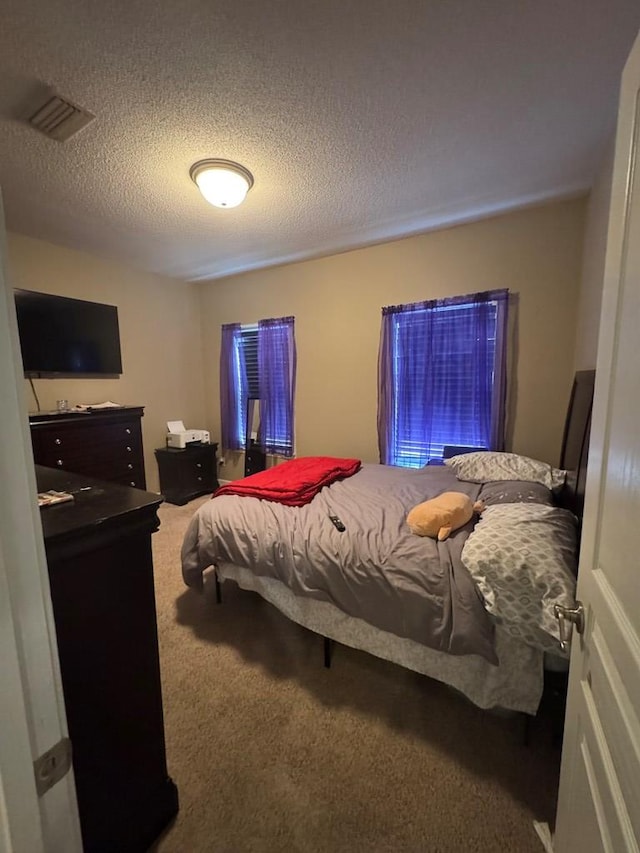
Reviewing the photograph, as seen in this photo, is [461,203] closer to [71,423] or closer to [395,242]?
[395,242]

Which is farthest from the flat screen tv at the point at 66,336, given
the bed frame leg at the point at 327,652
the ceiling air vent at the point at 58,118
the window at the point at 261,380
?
the bed frame leg at the point at 327,652

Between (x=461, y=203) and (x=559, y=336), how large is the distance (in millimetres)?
1243

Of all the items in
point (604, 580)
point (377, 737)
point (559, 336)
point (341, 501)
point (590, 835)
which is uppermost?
point (559, 336)

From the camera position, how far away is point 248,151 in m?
1.96

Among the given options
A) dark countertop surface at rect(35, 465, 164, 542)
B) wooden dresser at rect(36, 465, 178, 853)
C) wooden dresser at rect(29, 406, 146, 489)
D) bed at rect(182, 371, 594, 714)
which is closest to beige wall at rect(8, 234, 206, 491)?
wooden dresser at rect(29, 406, 146, 489)

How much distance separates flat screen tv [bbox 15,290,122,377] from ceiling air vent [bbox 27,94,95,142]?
5.42ft

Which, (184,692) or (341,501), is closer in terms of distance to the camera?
(184,692)

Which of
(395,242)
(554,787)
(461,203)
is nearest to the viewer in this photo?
(554,787)

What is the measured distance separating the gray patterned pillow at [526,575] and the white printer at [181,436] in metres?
3.44

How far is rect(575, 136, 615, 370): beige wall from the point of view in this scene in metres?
1.93

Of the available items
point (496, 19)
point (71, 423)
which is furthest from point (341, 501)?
point (71, 423)

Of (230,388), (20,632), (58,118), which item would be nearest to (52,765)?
(20,632)

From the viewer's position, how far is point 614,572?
682 millimetres

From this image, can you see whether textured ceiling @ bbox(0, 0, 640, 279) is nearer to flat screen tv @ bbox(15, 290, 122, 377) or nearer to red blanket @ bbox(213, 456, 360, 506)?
flat screen tv @ bbox(15, 290, 122, 377)
